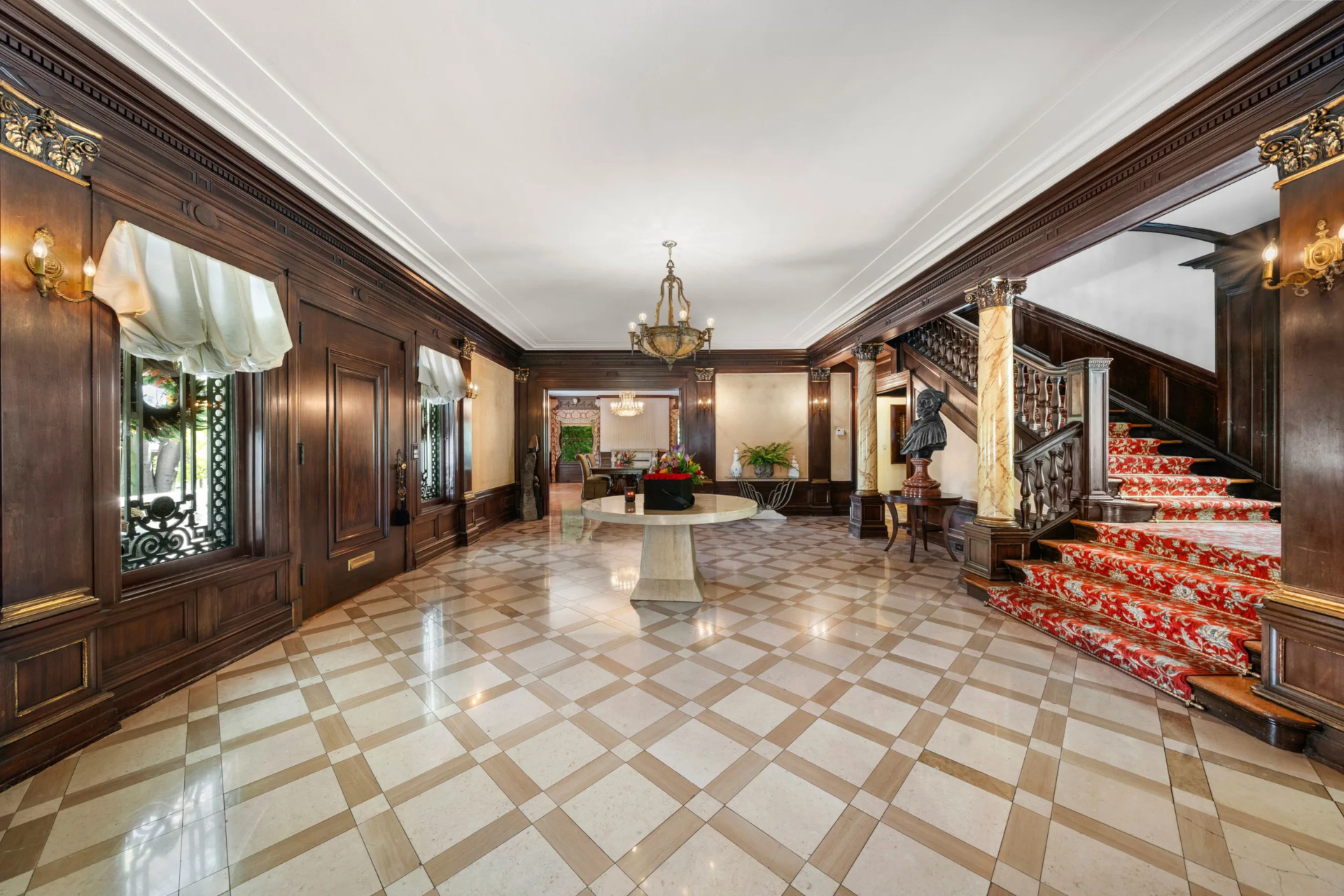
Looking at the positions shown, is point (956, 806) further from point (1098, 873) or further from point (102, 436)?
point (102, 436)

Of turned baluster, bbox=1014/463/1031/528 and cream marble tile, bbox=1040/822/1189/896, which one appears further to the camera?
turned baluster, bbox=1014/463/1031/528

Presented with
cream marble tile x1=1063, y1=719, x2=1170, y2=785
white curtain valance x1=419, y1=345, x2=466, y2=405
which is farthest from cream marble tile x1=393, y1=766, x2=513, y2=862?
white curtain valance x1=419, y1=345, x2=466, y2=405

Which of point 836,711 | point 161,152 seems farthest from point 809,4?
point 161,152

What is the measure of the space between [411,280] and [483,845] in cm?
485

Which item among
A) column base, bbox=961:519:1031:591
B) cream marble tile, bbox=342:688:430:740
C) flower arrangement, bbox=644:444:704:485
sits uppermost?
flower arrangement, bbox=644:444:704:485

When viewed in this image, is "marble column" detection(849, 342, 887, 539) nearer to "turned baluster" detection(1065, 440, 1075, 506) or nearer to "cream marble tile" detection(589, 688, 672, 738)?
"turned baluster" detection(1065, 440, 1075, 506)

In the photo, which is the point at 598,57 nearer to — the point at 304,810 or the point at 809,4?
the point at 809,4

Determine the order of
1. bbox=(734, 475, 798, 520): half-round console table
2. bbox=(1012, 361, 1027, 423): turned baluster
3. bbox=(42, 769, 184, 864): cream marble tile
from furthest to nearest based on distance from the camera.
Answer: bbox=(734, 475, 798, 520): half-round console table
bbox=(1012, 361, 1027, 423): turned baluster
bbox=(42, 769, 184, 864): cream marble tile

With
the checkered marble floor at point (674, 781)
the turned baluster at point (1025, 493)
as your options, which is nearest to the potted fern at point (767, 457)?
Answer: the turned baluster at point (1025, 493)

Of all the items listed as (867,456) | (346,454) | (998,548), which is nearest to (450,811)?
(346,454)

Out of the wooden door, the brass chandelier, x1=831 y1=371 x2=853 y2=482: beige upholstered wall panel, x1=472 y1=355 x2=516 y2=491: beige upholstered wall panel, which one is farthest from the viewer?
x1=831 y1=371 x2=853 y2=482: beige upholstered wall panel

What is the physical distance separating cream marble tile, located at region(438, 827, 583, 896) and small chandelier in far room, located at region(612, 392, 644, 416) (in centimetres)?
1103

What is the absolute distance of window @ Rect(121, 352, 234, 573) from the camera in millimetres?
2477

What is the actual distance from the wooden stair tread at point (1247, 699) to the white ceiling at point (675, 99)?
299cm
